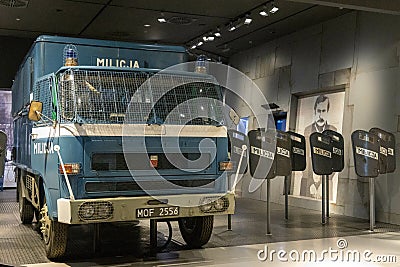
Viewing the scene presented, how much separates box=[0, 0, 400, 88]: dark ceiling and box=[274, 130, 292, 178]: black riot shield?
2.27m

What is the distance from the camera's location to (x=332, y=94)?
10.5 metres

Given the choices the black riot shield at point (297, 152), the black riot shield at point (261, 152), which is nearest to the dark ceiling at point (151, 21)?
the black riot shield at point (297, 152)

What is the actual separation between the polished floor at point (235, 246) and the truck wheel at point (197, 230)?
0.11 m

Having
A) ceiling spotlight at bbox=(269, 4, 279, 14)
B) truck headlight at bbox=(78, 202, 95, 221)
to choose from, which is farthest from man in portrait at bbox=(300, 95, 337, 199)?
truck headlight at bbox=(78, 202, 95, 221)

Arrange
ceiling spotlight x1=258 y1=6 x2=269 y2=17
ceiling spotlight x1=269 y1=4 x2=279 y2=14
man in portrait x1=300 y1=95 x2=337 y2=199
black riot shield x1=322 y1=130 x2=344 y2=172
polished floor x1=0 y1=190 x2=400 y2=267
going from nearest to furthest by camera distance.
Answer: polished floor x1=0 y1=190 x2=400 y2=267
black riot shield x1=322 y1=130 x2=344 y2=172
ceiling spotlight x1=269 y1=4 x2=279 y2=14
ceiling spotlight x1=258 y1=6 x2=269 y2=17
man in portrait x1=300 y1=95 x2=337 y2=199

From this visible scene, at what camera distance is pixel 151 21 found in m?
11.0

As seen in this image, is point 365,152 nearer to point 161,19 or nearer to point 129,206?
point 129,206

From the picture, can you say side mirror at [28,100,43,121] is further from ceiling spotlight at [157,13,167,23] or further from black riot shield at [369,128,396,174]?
ceiling spotlight at [157,13,167,23]

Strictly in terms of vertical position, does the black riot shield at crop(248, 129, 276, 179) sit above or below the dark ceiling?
below

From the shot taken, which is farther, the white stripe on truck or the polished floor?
the polished floor

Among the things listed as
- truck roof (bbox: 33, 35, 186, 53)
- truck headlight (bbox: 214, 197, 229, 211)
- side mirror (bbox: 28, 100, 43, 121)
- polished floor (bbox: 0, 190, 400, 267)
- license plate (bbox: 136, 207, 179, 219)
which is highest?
truck roof (bbox: 33, 35, 186, 53)

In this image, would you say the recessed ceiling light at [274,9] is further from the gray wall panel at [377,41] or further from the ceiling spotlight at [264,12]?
the gray wall panel at [377,41]

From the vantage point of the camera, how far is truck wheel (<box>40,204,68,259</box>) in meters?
5.36

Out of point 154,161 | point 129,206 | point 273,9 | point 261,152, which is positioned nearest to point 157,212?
point 129,206
